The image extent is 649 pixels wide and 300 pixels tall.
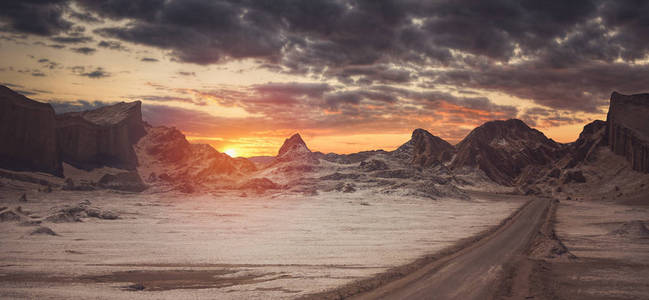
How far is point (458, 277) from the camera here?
28406 millimetres

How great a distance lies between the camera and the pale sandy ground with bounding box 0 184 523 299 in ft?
84.2

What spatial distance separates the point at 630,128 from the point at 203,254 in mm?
196391

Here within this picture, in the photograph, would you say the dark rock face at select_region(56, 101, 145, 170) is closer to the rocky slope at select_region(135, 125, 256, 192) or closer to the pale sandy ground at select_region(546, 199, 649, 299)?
the rocky slope at select_region(135, 125, 256, 192)

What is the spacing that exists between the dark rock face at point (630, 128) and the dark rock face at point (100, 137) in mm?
194758

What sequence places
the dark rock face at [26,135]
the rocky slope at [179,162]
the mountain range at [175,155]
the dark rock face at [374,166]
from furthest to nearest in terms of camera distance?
→ 1. the dark rock face at [374,166]
2. the rocky slope at [179,162]
3. the mountain range at [175,155]
4. the dark rock face at [26,135]

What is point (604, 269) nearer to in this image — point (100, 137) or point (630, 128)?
point (100, 137)

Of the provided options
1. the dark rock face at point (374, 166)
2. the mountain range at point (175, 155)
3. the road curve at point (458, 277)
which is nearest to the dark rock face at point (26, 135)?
the mountain range at point (175, 155)

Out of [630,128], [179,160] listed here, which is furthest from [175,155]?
[630,128]

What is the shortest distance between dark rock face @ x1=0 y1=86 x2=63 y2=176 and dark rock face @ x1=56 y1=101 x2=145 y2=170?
9.82 metres

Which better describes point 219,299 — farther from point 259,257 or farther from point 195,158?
point 195,158

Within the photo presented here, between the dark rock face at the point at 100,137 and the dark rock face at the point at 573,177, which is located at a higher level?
the dark rock face at the point at 100,137

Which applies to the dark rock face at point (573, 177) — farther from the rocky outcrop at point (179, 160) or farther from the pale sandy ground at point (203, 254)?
the rocky outcrop at point (179, 160)

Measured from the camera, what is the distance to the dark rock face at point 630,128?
5983 inches

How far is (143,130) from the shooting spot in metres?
162
